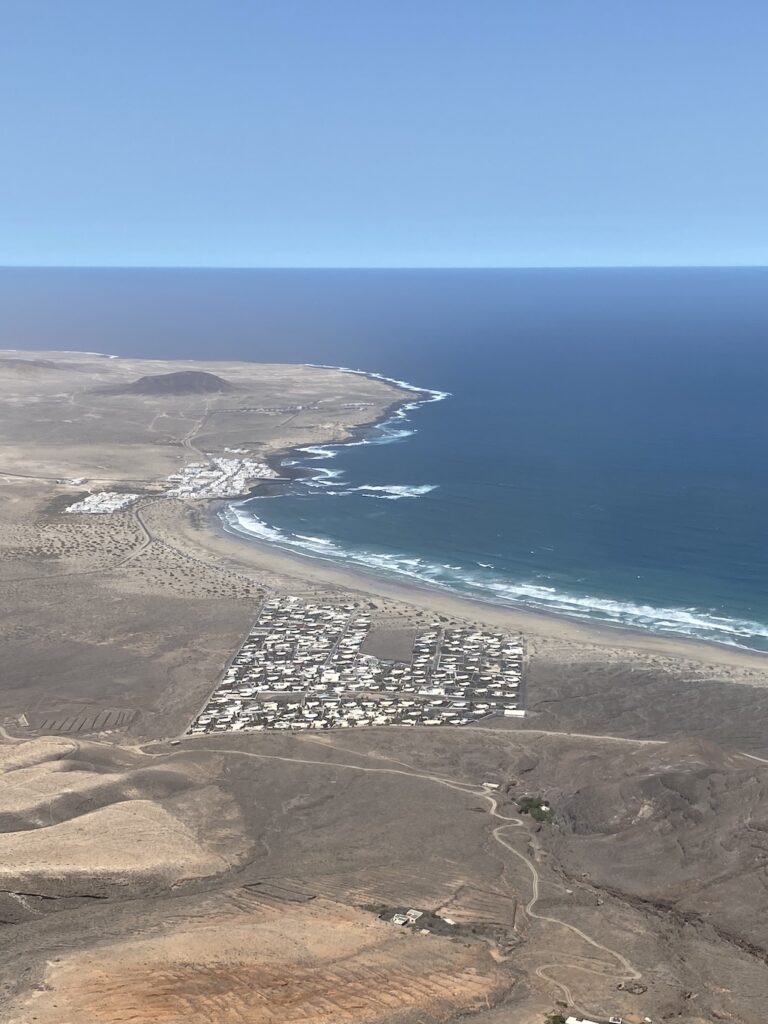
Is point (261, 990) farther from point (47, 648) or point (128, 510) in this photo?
point (128, 510)

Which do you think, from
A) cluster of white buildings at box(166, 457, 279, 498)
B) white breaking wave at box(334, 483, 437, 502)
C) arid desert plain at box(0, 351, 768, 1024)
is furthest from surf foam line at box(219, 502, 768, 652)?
white breaking wave at box(334, 483, 437, 502)

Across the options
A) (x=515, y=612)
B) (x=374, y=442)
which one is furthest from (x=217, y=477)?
(x=515, y=612)

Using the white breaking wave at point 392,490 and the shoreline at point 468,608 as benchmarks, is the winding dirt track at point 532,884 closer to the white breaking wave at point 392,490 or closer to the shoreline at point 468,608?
the shoreline at point 468,608

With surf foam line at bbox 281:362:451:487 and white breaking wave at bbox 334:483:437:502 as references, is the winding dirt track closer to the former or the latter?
white breaking wave at bbox 334:483:437:502

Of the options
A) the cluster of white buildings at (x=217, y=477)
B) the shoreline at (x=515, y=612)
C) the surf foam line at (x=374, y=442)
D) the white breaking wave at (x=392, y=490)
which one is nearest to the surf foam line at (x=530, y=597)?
the shoreline at (x=515, y=612)

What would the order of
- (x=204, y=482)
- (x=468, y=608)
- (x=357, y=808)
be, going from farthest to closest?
(x=204, y=482) < (x=468, y=608) < (x=357, y=808)

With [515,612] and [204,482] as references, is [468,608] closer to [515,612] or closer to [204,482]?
[515,612]
